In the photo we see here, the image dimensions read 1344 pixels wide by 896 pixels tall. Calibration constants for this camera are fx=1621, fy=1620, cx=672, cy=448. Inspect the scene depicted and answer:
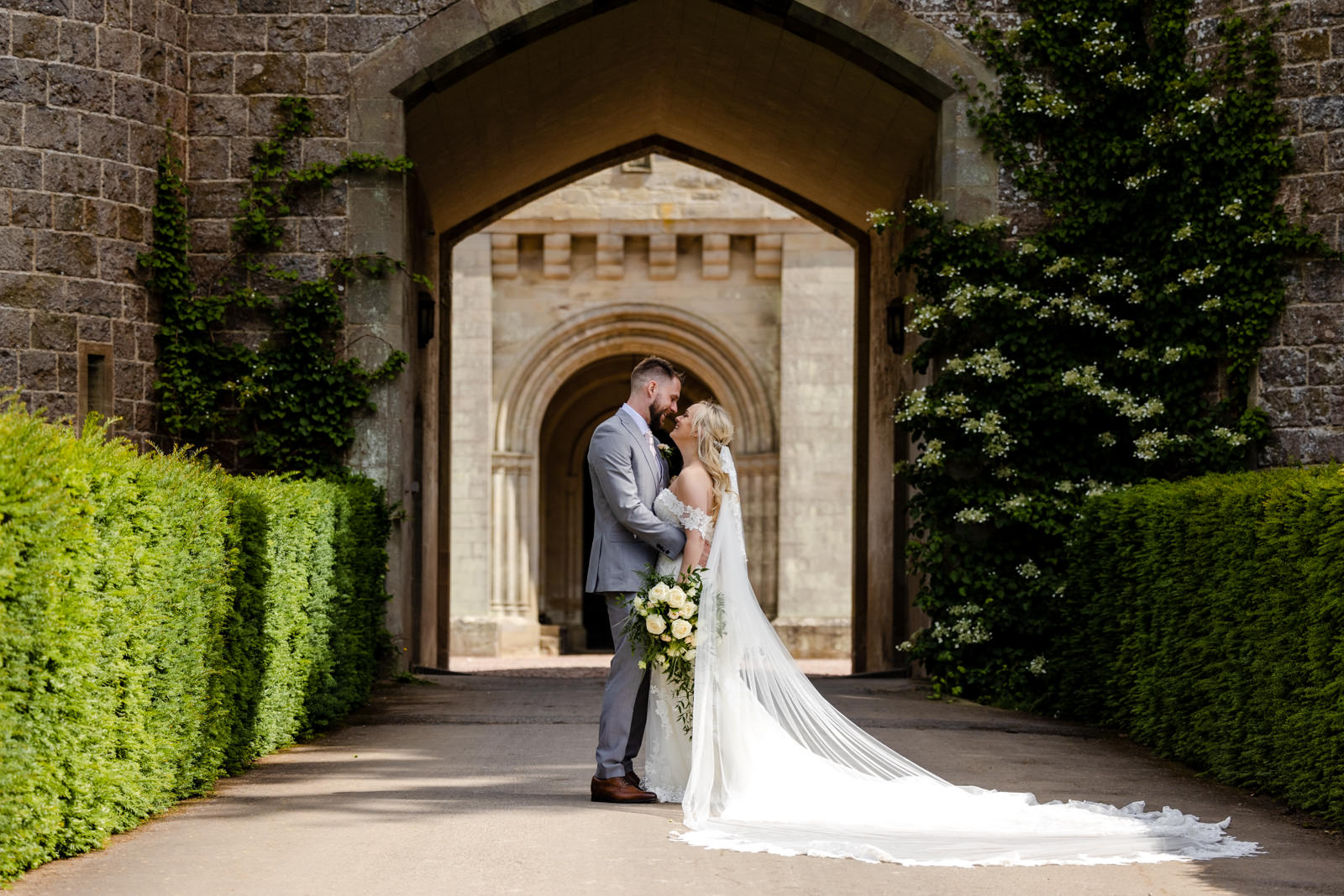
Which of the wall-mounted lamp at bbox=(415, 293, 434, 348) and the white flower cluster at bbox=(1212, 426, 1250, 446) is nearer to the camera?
the white flower cluster at bbox=(1212, 426, 1250, 446)

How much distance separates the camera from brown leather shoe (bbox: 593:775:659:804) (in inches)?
249

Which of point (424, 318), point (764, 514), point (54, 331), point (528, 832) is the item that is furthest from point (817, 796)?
point (764, 514)

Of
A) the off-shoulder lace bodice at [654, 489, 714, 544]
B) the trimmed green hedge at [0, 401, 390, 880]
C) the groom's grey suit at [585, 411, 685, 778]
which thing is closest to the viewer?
the trimmed green hedge at [0, 401, 390, 880]

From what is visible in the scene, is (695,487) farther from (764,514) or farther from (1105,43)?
(764,514)

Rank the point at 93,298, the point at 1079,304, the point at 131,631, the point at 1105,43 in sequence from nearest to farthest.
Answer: the point at 131,631 < the point at 93,298 < the point at 1079,304 < the point at 1105,43

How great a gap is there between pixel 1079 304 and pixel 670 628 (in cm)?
558

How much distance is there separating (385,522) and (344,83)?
3.12 metres

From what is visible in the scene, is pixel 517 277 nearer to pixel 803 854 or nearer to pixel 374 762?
pixel 374 762

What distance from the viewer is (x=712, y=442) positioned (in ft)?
21.6

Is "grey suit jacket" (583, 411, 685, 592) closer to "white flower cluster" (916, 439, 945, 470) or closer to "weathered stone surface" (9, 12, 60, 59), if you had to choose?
"white flower cluster" (916, 439, 945, 470)

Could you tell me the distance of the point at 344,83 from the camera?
11.5 m

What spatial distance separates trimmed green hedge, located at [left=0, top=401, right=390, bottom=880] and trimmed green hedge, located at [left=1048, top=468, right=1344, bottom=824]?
14.2ft

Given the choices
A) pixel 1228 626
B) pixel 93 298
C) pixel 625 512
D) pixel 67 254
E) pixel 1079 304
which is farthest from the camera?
pixel 1079 304

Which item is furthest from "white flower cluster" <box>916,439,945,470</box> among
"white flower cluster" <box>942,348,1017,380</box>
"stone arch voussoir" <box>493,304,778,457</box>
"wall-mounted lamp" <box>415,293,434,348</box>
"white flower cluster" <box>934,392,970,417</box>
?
"stone arch voussoir" <box>493,304,778,457</box>
